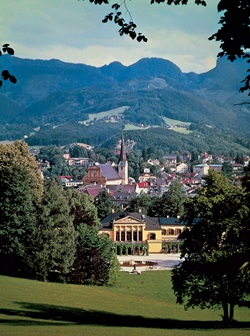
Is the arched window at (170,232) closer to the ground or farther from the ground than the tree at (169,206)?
closer to the ground

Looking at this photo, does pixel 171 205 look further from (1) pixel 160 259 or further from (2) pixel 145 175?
(2) pixel 145 175

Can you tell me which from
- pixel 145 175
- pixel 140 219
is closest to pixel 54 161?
pixel 145 175

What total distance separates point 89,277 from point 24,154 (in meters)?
11.5

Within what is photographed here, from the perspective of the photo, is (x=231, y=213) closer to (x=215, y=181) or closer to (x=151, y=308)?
(x=215, y=181)

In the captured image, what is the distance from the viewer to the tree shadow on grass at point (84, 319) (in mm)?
16516

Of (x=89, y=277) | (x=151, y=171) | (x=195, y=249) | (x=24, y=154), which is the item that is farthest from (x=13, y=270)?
(x=151, y=171)

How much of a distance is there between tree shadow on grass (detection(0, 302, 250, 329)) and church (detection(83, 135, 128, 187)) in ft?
307

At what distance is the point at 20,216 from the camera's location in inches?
1135

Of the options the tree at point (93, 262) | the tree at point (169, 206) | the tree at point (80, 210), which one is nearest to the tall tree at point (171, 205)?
the tree at point (169, 206)

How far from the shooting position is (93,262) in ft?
101

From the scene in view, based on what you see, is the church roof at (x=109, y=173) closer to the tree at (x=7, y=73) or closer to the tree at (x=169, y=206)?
the tree at (x=169, y=206)

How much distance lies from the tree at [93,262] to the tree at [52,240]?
1.09 m

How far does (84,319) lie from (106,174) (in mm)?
102817

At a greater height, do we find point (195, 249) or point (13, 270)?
point (195, 249)
